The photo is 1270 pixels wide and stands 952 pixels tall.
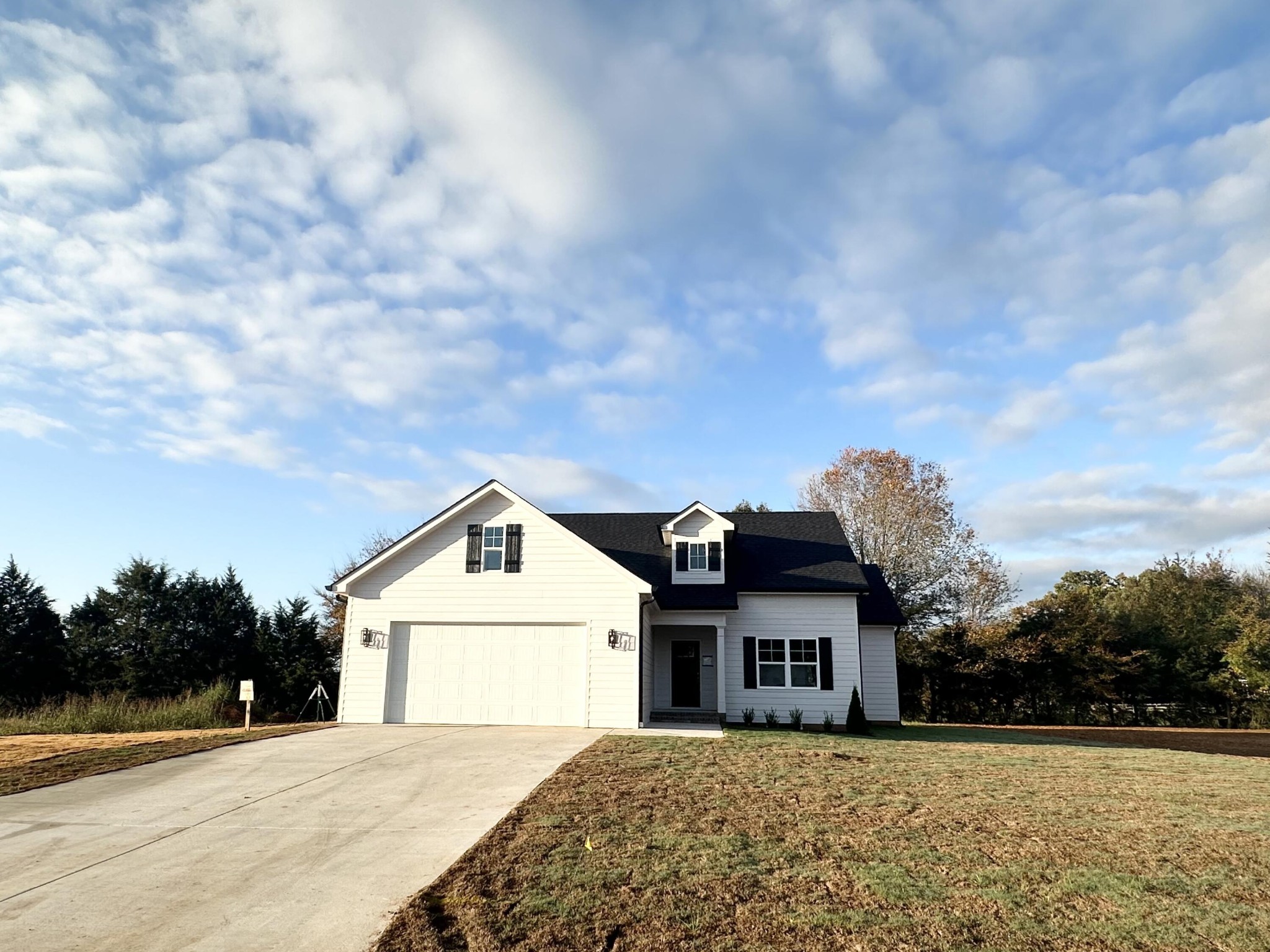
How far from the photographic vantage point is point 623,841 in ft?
23.5

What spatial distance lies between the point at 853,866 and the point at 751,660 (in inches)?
552

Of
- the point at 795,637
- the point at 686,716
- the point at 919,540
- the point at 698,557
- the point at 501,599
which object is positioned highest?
the point at 919,540

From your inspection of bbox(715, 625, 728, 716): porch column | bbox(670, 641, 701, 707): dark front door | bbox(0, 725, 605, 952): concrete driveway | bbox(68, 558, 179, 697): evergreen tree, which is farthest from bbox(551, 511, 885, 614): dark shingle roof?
bbox(68, 558, 179, 697): evergreen tree

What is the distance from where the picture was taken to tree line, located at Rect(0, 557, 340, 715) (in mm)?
25219

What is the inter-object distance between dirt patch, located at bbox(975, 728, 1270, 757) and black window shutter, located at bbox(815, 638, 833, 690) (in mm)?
5970

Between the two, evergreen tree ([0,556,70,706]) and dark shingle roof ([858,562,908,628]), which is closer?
dark shingle roof ([858,562,908,628])

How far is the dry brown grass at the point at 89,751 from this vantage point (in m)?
10.5

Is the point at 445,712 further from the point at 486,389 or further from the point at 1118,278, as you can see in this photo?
the point at 1118,278

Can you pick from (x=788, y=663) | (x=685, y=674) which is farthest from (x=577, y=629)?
(x=788, y=663)

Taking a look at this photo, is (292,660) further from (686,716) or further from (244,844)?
(244,844)

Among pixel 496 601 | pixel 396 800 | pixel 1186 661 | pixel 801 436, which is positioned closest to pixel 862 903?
pixel 396 800

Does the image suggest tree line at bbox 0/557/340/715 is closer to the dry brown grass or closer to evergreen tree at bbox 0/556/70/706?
evergreen tree at bbox 0/556/70/706

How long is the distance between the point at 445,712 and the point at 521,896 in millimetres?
12859

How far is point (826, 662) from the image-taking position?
20266 millimetres
